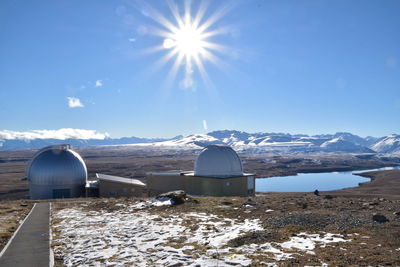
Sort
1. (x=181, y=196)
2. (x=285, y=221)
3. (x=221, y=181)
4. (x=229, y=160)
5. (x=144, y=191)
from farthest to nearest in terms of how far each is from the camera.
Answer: (x=144, y=191) < (x=229, y=160) < (x=221, y=181) < (x=181, y=196) < (x=285, y=221)

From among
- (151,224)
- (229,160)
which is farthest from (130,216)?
(229,160)

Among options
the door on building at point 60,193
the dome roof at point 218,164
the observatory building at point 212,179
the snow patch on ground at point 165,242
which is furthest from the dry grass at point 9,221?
the dome roof at point 218,164

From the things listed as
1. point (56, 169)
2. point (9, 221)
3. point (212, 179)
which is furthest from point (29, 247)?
point (56, 169)

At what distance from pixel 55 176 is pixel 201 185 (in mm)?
18857

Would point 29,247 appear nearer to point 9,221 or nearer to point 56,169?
point 9,221

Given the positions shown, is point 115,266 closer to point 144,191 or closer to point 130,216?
point 130,216

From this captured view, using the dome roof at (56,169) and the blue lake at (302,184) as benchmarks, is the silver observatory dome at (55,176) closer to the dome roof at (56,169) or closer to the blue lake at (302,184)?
the dome roof at (56,169)

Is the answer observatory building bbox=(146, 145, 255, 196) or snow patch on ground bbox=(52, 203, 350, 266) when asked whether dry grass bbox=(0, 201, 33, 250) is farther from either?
observatory building bbox=(146, 145, 255, 196)

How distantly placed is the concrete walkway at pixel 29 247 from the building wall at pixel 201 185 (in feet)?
69.1

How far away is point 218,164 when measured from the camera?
38562mm

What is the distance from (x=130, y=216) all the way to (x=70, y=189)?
23.7 metres

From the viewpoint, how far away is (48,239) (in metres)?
14.2

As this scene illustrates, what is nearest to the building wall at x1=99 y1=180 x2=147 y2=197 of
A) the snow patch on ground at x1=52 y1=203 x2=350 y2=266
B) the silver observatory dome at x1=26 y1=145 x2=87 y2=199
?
the silver observatory dome at x1=26 y1=145 x2=87 y2=199

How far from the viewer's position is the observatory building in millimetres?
36938
